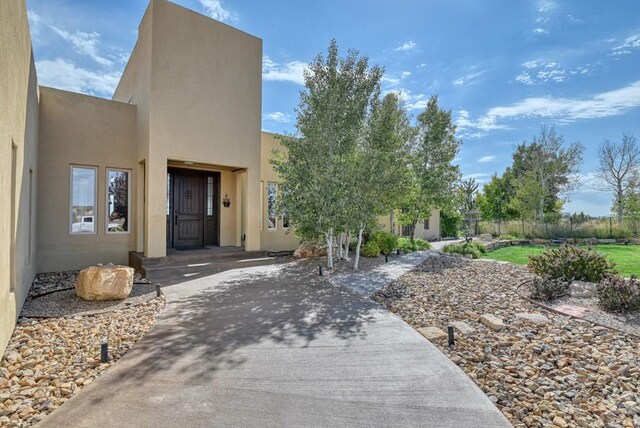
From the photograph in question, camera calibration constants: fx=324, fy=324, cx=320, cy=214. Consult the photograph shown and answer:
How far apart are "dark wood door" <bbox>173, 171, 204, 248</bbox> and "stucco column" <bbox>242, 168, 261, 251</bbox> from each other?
191 centimetres

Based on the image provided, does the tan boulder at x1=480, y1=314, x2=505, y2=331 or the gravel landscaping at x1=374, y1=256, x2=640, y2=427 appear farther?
the tan boulder at x1=480, y1=314, x2=505, y2=331

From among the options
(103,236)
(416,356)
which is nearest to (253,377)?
(416,356)

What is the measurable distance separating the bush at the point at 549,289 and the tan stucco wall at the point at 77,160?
10157 millimetres

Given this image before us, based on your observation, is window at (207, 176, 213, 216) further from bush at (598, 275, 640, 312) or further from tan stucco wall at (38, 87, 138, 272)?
bush at (598, 275, 640, 312)

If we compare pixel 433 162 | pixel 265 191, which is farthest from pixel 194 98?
pixel 433 162

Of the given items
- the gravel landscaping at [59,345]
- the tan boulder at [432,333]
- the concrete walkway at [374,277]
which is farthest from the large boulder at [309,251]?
the tan boulder at [432,333]

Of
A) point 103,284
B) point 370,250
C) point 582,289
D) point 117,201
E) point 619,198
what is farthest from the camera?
point 619,198

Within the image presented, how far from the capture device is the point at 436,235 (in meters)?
22.9

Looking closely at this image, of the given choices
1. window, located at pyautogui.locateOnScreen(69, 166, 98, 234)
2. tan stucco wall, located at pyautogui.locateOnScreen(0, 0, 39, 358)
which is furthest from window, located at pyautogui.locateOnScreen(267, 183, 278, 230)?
tan stucco wall, located at pyautogui.locateOnScreen(0, 0, 39, 358)

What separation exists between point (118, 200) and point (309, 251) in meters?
6.04

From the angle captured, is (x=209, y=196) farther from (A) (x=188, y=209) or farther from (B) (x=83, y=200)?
(B) (x=83, y=200)

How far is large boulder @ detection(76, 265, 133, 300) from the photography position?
5977 mm

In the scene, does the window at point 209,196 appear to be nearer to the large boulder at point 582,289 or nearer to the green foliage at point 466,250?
the green foliage at point 466,250

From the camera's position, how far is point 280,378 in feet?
10.5
